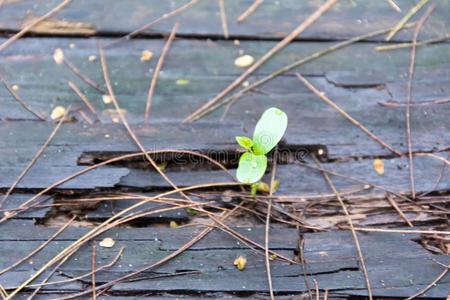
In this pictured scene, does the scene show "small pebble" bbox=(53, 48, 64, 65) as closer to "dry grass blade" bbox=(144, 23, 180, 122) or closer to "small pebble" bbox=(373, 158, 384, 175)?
"dry grass blade" bbox=(144, 23, 180, 122)

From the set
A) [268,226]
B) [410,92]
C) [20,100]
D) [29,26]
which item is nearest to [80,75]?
[20,100]

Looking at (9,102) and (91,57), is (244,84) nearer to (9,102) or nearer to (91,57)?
(91,57)

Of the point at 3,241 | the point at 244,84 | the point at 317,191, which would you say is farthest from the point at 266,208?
the point at 3,241

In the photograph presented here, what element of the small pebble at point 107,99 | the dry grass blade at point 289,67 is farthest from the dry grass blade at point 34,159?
the dry grass blade at point 289,67

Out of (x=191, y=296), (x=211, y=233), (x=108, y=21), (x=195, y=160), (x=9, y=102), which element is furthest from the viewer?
(x=108, y=21)

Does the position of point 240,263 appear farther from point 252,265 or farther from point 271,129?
point 271,129

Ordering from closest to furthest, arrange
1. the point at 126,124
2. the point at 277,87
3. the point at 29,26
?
the point at 126,124
the point at 277,87
the point at 29,26

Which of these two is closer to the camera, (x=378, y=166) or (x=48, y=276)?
(x=48, y=276)
